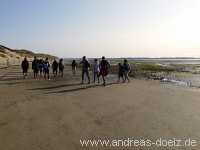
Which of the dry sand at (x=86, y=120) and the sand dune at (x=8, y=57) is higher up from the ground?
the sand dune at (x=8, y=57)

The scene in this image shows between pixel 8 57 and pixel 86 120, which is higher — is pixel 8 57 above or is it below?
above

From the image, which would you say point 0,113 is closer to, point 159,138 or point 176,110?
point 159,138

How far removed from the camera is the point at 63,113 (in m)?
11.6

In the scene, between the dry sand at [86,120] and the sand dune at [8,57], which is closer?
the dry sand at [86,120]

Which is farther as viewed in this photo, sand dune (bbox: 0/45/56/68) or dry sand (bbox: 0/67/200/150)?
sand dune (bbox: 0/45/56/68)

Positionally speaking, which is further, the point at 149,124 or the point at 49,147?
the point at 149,124

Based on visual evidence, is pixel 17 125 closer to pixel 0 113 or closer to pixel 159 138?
pixel 0 113

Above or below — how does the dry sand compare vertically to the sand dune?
below

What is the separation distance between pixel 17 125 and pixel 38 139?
175 cm

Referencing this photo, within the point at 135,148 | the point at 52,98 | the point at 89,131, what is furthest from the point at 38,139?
the point at 52,98

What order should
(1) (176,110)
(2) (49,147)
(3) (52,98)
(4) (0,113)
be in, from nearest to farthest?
1. (2) (49,147)
2. (4) (0,113)
3. (1) (176,110)
4. (3) (52,98)

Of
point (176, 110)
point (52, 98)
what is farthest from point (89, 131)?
point (52, 98)

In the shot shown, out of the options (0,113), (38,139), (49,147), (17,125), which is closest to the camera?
(49,147)

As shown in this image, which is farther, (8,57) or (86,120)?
(8,57)
